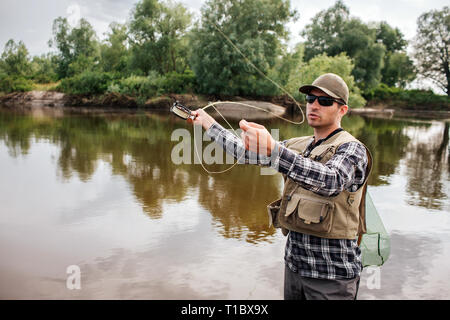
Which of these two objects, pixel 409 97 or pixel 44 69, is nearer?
pixel 409 97

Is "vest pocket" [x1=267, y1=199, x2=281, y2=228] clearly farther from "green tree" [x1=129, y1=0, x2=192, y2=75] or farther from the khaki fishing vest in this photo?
"green tree" [x1=129, y1=0, x2=192, y2=75]

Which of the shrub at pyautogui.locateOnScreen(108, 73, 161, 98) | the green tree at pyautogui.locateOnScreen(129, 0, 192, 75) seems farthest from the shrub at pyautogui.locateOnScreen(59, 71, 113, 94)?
the green tree at pyautogui.locateOnScreen(129, 0, 192, 75)

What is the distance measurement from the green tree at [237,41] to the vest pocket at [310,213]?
130 feet

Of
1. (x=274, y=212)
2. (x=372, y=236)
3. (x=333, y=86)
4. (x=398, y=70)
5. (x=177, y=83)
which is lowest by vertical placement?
(x=372, y=236)

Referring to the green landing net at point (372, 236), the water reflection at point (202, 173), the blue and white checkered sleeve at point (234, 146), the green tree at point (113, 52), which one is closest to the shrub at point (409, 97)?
the green tree at point (113, 52)

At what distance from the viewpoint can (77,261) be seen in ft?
17.5

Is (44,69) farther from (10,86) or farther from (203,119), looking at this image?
(203,119)

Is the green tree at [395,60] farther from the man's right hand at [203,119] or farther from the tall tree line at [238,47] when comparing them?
the man's right hand at [203,119]

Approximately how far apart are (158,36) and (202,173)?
45970mm

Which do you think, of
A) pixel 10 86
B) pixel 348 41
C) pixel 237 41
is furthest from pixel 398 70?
pixel 10 86

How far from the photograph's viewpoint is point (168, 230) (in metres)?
6.54

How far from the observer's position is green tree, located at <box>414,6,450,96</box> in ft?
198

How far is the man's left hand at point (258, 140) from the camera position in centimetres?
200

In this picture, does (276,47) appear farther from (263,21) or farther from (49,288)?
(49,288)
